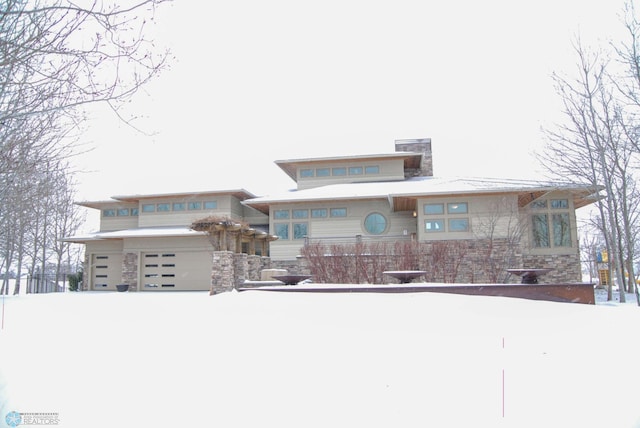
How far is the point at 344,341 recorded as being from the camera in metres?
5.59

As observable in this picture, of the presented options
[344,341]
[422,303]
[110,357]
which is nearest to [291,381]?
[344,341]

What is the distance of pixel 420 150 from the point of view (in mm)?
24891

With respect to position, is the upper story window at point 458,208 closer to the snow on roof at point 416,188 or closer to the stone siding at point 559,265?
the snow on roof at point 416,188

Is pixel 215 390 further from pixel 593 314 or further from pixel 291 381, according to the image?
pixel 593 314

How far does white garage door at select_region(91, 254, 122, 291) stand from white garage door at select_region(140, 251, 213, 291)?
2.03 metres

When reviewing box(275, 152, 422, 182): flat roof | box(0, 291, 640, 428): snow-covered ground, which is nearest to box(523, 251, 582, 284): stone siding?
box(275, 152, 422, 182): flat roof

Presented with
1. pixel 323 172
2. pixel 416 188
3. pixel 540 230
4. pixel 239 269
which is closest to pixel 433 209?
pixel 416 188

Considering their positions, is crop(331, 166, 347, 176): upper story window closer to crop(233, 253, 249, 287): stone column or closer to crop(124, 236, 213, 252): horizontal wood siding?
crop(124, 236, 213, 252): horizontal wood siding

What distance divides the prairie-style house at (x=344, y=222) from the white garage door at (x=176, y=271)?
5 cm

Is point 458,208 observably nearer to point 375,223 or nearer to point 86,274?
point 375,223

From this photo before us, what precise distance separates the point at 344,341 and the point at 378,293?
3596mm

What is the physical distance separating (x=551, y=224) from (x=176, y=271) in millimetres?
17374

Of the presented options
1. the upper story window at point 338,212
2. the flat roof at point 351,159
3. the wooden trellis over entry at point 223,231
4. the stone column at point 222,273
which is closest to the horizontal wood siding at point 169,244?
the wooden trellis over entry at point 223,231

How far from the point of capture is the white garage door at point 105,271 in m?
24.3
